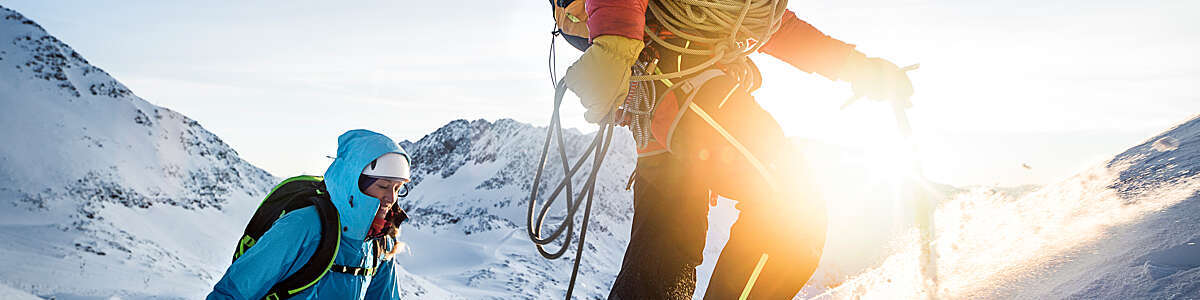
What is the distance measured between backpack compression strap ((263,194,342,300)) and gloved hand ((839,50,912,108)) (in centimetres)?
289

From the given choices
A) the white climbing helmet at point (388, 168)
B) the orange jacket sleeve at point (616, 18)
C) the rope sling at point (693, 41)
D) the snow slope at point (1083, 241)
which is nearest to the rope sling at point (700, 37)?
the rope sling at point (693, 41)

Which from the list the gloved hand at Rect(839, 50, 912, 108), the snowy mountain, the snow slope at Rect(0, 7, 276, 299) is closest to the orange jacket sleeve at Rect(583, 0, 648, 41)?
the gloved hand at Rect(839, 50, 912, 108)

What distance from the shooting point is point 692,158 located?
7.90ft

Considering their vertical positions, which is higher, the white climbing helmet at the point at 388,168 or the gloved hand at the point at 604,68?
the gloved hand at the point at 604,68

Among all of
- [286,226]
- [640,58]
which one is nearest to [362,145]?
[286,226]

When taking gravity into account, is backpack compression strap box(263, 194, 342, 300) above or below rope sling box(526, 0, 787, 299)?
below

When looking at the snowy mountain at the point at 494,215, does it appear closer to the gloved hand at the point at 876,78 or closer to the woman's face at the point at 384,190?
the woman's face at the point at 384,190

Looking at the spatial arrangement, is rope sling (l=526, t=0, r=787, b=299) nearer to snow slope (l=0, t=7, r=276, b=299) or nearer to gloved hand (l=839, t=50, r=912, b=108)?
gloved hand (l=839, t=50, r=912, b=108)

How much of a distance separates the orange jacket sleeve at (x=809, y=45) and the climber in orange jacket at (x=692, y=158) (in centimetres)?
33

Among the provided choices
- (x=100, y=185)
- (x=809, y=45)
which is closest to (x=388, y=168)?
(x=809, y=45)

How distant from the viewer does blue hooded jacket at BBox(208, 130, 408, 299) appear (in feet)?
9.24

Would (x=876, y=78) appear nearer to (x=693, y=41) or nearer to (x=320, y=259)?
(x=693, y=41)

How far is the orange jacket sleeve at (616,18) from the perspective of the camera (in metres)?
2.12

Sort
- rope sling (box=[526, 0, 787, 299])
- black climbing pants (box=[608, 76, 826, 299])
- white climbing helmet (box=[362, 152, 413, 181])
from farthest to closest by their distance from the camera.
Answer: white climbing helmet (box=[362, 152, 413, 181])
rope sling (box=[526, 0, 787, 299])
black climbing pants (box=[608, 76, 826, 299])
